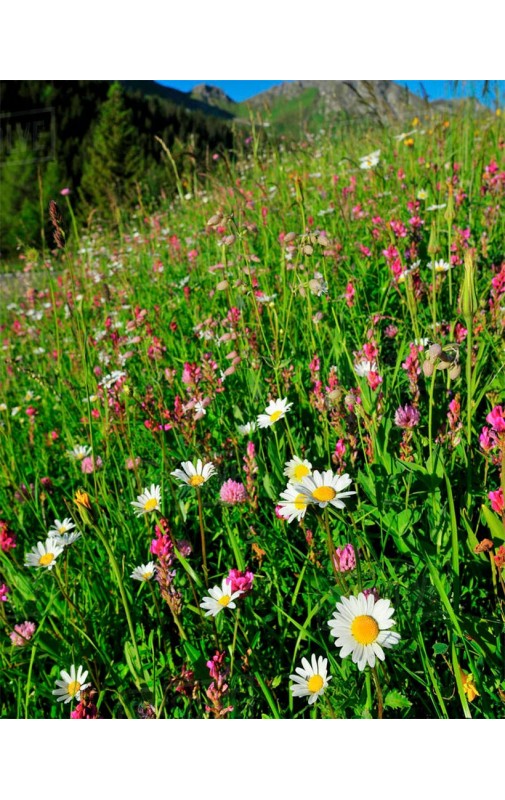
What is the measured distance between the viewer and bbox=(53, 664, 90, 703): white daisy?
→ 3.59 feet

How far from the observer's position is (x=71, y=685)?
1.13 m

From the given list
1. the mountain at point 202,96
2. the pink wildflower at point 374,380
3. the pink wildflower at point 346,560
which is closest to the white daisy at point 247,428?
the pink wildflower at point 374,380

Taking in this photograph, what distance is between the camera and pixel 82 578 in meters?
1.39

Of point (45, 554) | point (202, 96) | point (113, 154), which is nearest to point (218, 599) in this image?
A: point (45, 554)

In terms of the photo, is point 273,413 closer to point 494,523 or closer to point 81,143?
point 494,523

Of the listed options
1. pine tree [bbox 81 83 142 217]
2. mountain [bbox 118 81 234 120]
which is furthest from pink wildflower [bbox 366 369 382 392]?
pine tree [bbox 81 83 142 217]

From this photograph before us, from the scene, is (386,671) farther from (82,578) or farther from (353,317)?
(353,317)

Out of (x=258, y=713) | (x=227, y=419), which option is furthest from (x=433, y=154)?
(x=258, y=713)

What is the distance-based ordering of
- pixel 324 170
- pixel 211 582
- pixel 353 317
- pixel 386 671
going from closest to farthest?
pixel 386 671 < pixel 211 582 < pixel 353 317 < pixel 324 170

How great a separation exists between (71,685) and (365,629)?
0.68 meters

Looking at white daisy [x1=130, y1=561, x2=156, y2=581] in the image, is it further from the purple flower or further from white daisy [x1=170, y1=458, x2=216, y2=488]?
the purple flower

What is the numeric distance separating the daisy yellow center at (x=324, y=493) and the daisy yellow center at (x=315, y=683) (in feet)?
1.14

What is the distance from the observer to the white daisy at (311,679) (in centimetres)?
96

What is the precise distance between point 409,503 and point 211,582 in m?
0.54
